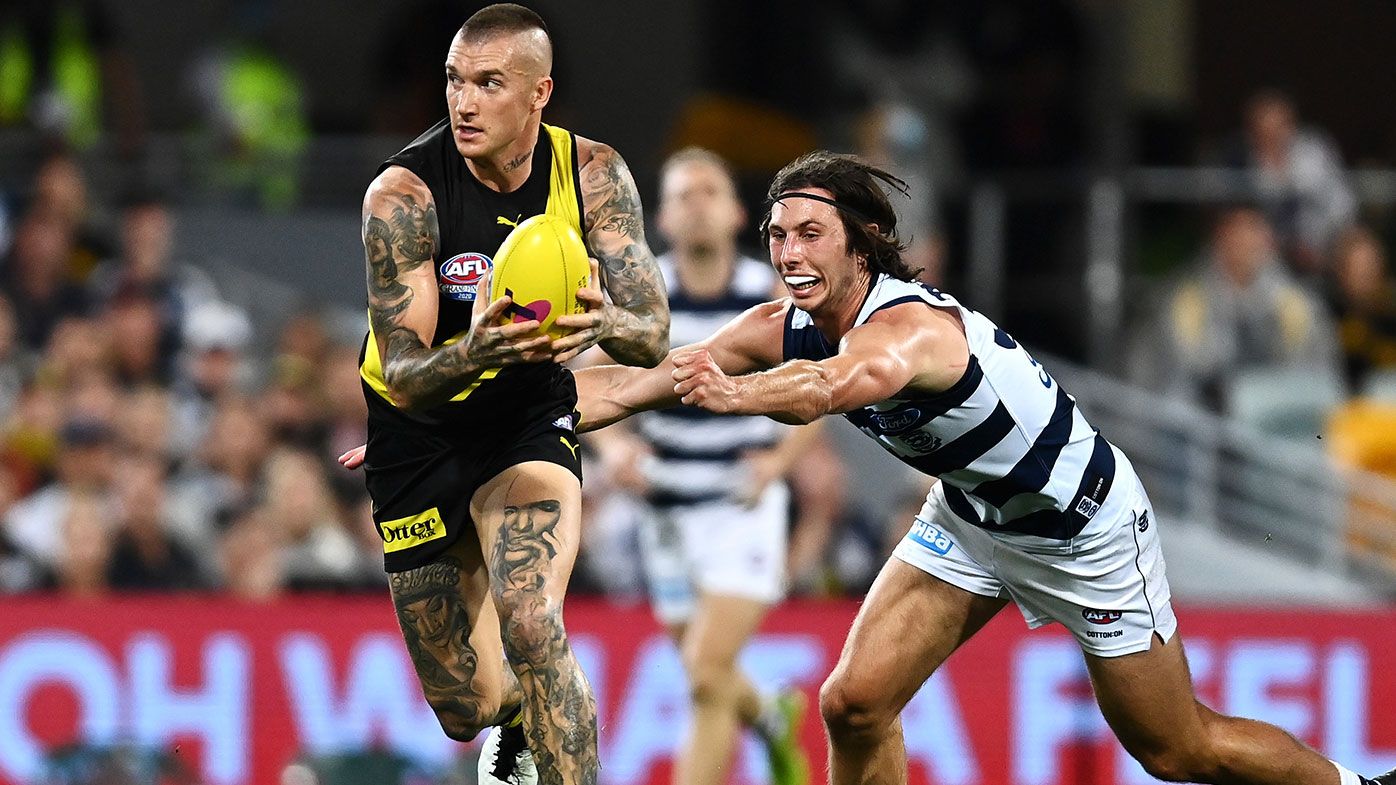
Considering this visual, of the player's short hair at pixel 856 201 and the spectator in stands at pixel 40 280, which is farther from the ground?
the spectator in stands at pixel 40 280

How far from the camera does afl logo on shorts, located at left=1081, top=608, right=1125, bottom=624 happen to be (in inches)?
242

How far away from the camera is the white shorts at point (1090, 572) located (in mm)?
6141

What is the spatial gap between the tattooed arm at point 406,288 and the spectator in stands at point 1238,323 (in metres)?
7.32

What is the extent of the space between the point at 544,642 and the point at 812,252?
1327mm

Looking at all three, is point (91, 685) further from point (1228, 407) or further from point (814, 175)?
point (1228, 407)

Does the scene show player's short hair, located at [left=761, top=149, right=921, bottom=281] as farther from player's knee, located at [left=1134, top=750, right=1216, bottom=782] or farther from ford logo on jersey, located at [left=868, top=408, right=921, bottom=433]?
player's knee, located at [left=1134, top=750, right=1216, bottom=782]

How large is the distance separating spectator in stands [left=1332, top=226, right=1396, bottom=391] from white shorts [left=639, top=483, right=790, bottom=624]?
198 inches

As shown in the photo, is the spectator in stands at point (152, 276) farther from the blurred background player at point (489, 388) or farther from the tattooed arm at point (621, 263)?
the tattooed arm at point (621, 263)

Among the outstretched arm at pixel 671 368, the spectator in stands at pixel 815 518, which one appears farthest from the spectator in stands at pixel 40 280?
the outstretched arm at pixel 671 368

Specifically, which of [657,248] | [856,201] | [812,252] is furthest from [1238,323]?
[812,252]

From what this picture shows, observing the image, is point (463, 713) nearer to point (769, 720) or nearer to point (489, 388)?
point (489, 388)

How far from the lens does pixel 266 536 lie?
10.6m

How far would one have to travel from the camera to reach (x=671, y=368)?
612cm

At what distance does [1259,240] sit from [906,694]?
6638 millimetres
